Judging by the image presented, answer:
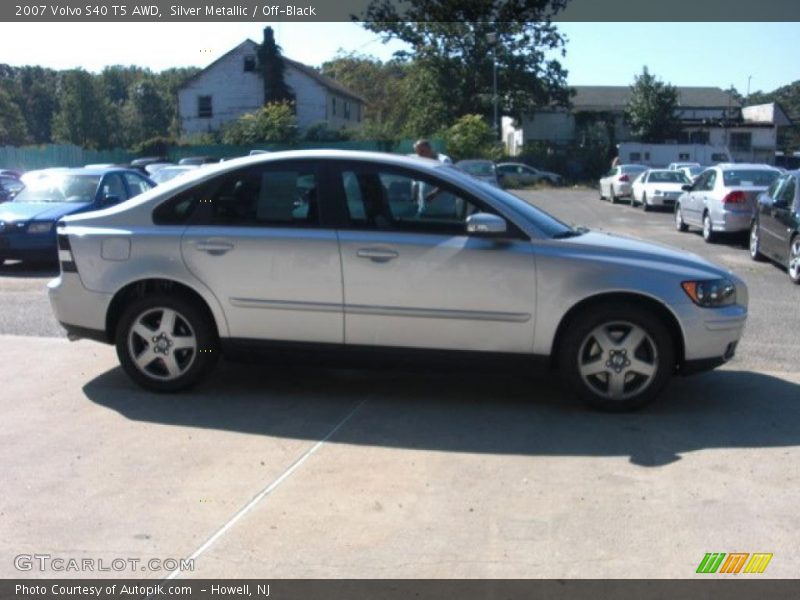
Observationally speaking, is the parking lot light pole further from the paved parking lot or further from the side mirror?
the side mirror

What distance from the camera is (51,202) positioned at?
1430 centimetres

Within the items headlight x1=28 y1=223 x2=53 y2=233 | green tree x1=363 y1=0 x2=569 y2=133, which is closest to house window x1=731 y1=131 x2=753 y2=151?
green tree x1=363 y1=0 x2=569 y2=133

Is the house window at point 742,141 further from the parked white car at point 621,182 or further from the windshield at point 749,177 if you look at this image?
the windshield at point 749,177

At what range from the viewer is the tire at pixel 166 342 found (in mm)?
6379

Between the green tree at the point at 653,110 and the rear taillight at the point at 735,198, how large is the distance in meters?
40.8

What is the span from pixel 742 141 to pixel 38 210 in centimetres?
5302

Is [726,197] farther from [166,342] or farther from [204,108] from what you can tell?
[204,108]

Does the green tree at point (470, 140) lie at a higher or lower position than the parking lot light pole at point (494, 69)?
lower

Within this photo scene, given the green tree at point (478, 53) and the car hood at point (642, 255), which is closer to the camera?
the car hood at point (642, 255)

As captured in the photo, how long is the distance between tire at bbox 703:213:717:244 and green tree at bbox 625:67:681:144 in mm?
39948

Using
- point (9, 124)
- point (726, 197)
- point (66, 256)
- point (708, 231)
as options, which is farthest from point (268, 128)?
point (9, 124)

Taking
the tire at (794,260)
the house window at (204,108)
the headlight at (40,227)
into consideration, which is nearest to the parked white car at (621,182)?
the tire at (794,260)

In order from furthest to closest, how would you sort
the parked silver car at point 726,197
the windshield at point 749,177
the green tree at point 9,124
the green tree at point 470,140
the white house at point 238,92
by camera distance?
the green tree at point 9,124
the white house at point 238,92
the green tree at point 470,140
the windshield at point 749,177
the parked silver car at point 726,197
